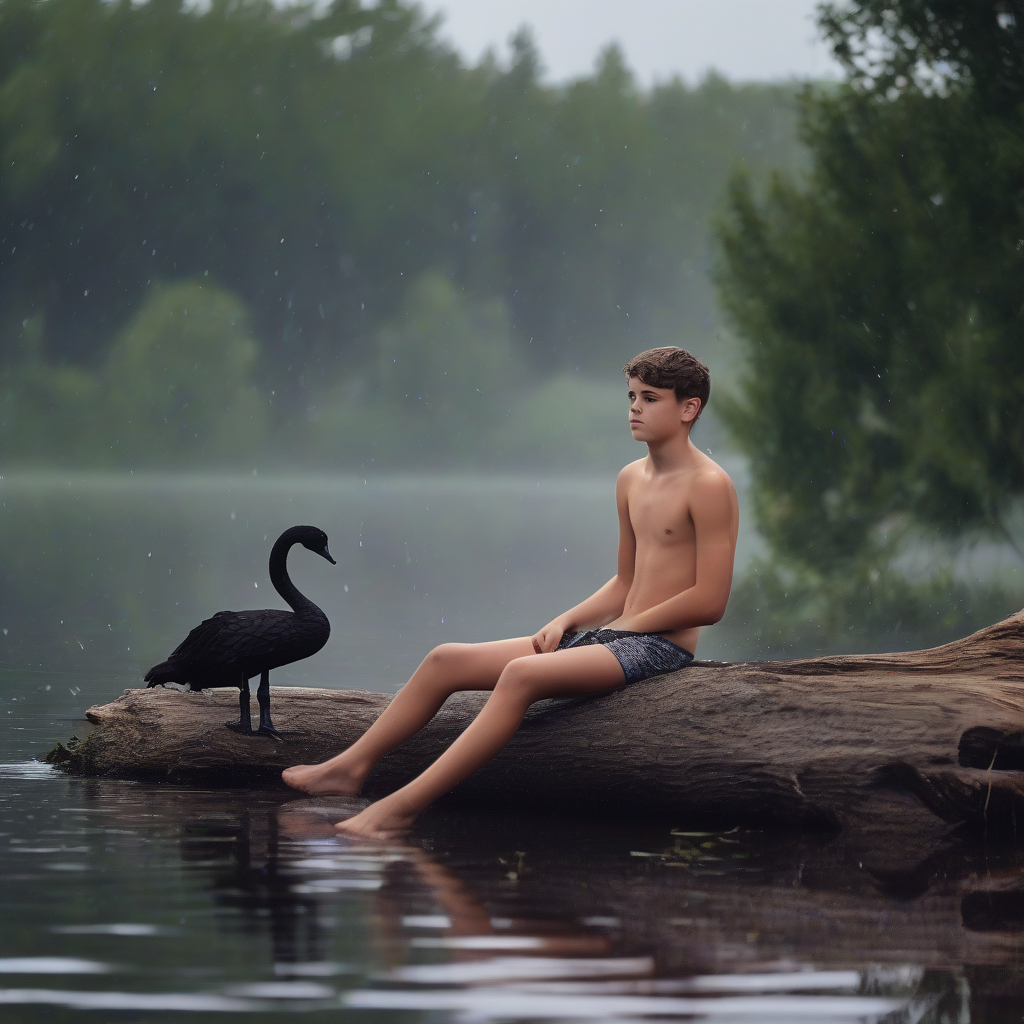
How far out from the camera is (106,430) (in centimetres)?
7494

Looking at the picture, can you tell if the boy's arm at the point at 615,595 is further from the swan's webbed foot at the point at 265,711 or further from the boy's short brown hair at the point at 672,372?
the swan's webbed foot at the point at 265,711

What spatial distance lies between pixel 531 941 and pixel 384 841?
57.3 inches

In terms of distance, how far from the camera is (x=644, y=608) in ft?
20.4

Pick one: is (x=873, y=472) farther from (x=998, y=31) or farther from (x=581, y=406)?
(x=581, y=406)

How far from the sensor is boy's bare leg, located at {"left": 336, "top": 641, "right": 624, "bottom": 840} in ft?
18.6

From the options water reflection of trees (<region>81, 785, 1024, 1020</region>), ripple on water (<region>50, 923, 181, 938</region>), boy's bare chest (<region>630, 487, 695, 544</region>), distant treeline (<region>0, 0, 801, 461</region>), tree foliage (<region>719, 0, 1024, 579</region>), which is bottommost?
water reflection of trees (<region>81, 785, 1024, 1020</region>)

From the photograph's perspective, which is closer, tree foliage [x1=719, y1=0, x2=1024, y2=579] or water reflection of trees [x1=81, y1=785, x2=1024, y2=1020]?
water reflection of trees [x1=81, y1=785, x2=1024, y2=1020]

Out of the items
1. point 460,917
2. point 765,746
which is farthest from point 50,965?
point 765,746

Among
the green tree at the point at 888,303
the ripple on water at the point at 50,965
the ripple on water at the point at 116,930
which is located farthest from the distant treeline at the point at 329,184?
the ripple on water at the point at 50,965

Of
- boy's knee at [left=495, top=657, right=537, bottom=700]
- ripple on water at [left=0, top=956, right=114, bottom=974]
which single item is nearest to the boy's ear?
boy's knee at [left=495, top=657, right=537, bottom=700]

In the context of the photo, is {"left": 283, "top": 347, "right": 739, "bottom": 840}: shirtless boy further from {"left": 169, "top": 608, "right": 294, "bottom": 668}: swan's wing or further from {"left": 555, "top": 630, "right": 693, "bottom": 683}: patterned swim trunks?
{"left": 169, "top": 608, "right": 294, "bottom": 668}: swan's wing

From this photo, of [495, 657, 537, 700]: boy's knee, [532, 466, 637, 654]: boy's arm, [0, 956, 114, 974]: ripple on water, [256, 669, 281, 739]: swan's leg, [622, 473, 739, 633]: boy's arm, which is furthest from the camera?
[256, 669, 281, 739]: swan's leg

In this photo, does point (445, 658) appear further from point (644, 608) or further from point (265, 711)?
point (265, 711)

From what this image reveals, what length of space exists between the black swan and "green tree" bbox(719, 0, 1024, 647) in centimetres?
1335
